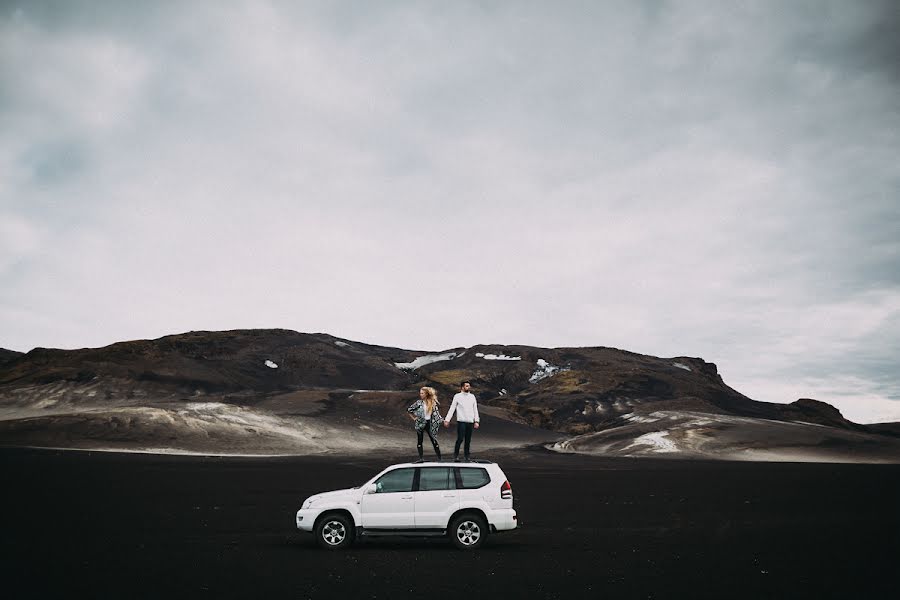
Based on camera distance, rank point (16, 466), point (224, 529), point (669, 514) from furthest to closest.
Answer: point (16, 466), point (669, 514), point (224, 529)

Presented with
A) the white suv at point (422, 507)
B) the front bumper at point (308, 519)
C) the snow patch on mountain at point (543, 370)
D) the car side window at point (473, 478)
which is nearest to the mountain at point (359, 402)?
the snow patch on mountain at point (543, 370)

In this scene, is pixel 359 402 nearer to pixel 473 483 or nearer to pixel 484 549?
pixel 484 549

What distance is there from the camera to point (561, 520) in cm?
1859

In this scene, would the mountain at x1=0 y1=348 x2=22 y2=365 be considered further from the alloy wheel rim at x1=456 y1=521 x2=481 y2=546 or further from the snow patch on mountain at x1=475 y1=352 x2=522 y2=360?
the alloy wheel rim at x1=456 y1=521 x2=481 y2=546

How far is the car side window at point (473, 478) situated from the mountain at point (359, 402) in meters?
46.9

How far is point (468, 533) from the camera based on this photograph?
1386cm

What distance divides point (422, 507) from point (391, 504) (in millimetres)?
591

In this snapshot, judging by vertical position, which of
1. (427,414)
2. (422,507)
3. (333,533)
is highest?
(427,414)

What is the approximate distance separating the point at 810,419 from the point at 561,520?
444 feet

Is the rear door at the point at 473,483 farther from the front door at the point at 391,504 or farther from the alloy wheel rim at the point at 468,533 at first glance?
the front door at the point at 391,504

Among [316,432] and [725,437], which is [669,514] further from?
[316,432]

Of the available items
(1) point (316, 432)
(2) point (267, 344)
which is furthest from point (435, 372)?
(1) point (316, 432)

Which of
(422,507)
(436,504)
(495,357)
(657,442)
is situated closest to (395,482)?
(422,507)

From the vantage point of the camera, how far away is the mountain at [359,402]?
60.9 m
